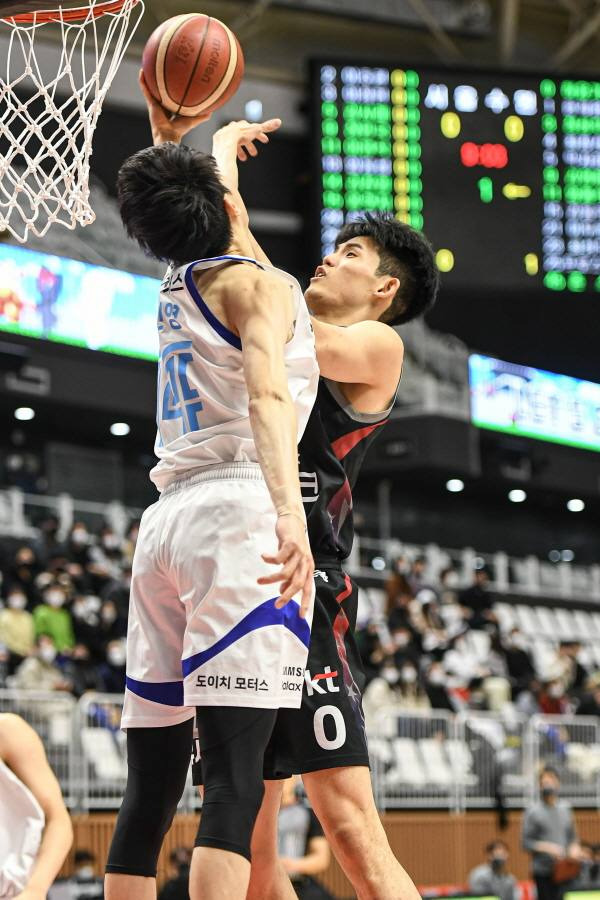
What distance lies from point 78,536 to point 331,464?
11.2 meters

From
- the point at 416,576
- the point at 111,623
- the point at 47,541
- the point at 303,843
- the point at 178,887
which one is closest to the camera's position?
the point at 178,887

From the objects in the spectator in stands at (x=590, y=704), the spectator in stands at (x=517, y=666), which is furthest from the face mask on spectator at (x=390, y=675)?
the spectator in stands at (x=590, y=704)

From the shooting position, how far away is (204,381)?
3.04 meters

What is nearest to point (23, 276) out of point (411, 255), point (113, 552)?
point (113, 552)

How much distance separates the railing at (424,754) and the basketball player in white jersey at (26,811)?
609cm

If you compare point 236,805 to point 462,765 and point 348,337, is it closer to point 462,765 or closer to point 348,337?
point 348,337

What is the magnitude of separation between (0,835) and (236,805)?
1.28 metres

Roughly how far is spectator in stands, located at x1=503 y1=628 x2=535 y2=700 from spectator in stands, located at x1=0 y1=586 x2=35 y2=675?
616 cm

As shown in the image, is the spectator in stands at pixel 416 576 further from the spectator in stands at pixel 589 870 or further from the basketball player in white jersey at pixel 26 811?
the basketball player in white jersey at pixel 26 811

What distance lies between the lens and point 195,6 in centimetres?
1888

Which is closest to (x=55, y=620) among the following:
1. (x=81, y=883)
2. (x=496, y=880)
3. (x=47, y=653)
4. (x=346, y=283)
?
→ (x=47, y=653)

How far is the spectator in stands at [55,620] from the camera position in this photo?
12234 mm

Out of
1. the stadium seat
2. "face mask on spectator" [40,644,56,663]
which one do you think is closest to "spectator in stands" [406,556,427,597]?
the stadium seat

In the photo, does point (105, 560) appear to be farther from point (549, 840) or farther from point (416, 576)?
point (549, 840)
